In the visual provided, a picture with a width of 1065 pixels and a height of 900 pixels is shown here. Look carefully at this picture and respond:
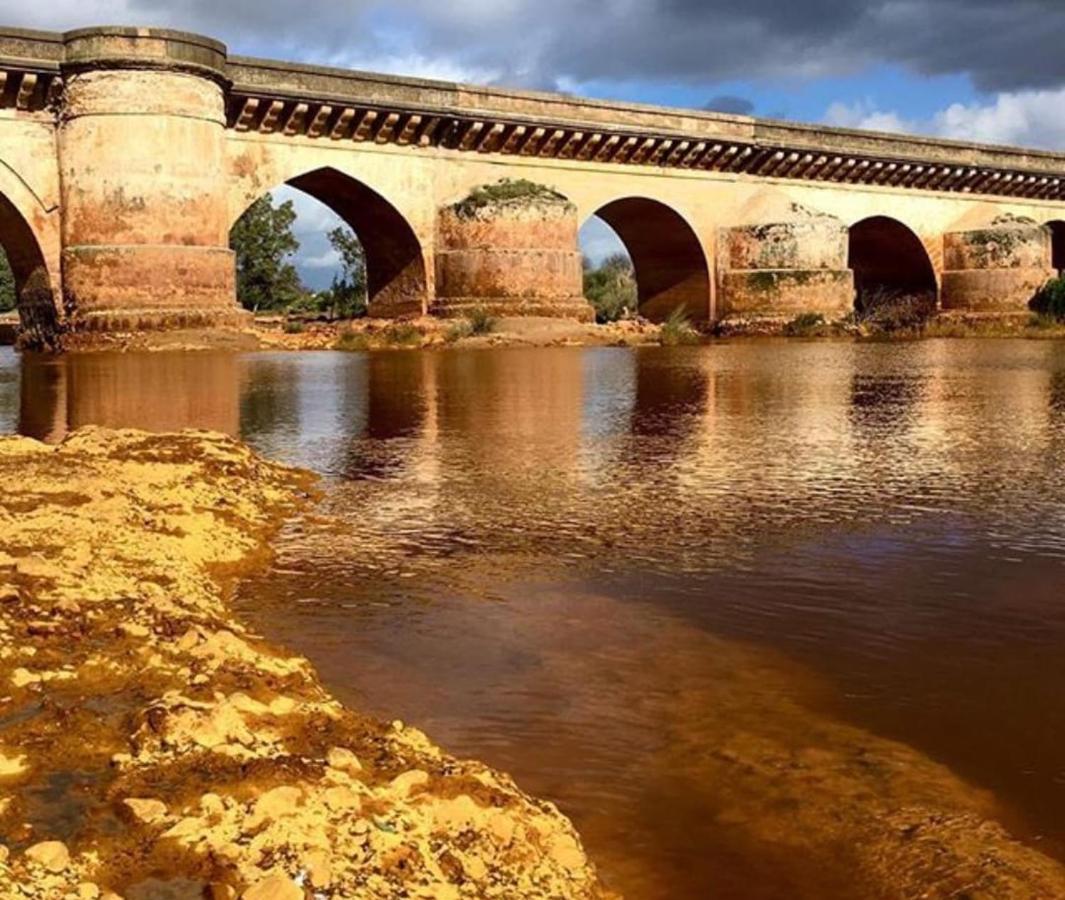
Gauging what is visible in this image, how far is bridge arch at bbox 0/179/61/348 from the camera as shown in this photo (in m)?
22.5

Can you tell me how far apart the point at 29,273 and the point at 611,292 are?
28315 millimetres

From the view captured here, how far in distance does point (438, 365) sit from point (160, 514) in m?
13.0

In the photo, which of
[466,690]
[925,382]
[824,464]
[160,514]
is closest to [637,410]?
[824,464]

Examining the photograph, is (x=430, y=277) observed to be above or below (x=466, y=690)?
above

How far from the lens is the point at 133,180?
72.4 ft

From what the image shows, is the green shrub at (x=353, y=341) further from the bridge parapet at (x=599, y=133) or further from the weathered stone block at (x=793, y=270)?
the weathered stone block at (x=793, y=270)

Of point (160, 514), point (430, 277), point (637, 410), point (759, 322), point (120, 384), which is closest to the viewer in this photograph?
point (160, 514)

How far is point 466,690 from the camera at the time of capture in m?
3.44

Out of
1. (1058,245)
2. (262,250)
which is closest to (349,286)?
(262,250)

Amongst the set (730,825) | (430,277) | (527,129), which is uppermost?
(527,129)

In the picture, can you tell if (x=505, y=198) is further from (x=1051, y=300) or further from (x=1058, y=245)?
(x=1058, y=245)

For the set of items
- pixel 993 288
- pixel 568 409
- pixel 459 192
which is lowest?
pixel 568 409

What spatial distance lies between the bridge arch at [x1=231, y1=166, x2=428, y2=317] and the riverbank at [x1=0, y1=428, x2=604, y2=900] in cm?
2346

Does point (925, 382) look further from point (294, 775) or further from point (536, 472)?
point (294, 775)
